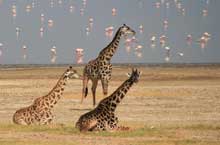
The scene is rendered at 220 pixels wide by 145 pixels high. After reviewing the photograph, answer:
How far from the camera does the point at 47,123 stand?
27.3 m

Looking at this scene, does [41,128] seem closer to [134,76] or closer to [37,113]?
[37,113]

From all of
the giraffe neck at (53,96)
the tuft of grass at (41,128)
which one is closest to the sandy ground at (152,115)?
the tuft of grass at (41,128)

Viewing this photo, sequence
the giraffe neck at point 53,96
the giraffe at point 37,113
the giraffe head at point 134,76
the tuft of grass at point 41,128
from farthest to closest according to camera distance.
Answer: the giraffe neck at point 53,96 < the giraffe at point 37,113 < the giraffe head at point 134,76 < the tuft of grass at point 41,128

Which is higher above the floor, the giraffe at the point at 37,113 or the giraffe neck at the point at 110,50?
the giraffe neck at the point at 110,50

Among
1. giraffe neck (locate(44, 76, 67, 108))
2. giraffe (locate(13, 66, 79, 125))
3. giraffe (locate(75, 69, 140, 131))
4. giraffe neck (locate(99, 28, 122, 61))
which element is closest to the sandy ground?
giraffe (locate(75, 69, 140, 131))

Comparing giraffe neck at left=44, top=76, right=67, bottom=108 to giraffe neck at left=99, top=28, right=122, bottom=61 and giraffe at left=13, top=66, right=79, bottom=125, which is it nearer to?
giraffe at left=13, top=66, right=79, bottom=125

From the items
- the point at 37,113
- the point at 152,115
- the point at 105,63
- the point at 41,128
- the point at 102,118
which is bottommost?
the point at 152,115

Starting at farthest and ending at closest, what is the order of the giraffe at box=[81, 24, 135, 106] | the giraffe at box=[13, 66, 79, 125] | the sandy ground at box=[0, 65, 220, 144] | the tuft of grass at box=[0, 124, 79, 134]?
the giraffe at box=[81, 24, 135, 106], the giraffe at box=[13, 66, 79, 125], the tuft of grass at box=[0, 124, 79, 134], the sandy ground at box=[0, 65, 220, 144]

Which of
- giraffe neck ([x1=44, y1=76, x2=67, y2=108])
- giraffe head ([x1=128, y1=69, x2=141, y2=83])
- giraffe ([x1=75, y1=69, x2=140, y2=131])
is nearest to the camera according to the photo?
giraffe ([x1=75, y1=69, x2=140, y2=131])

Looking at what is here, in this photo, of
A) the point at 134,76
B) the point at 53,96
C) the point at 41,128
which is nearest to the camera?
the point at 134,76

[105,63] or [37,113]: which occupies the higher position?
[105,63]

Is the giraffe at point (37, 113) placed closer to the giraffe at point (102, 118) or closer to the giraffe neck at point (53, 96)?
the giraffe neck at point (53, 96)

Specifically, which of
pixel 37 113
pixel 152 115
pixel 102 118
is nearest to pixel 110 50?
pixel 152 115

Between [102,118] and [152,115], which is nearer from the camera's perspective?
[102,118]
